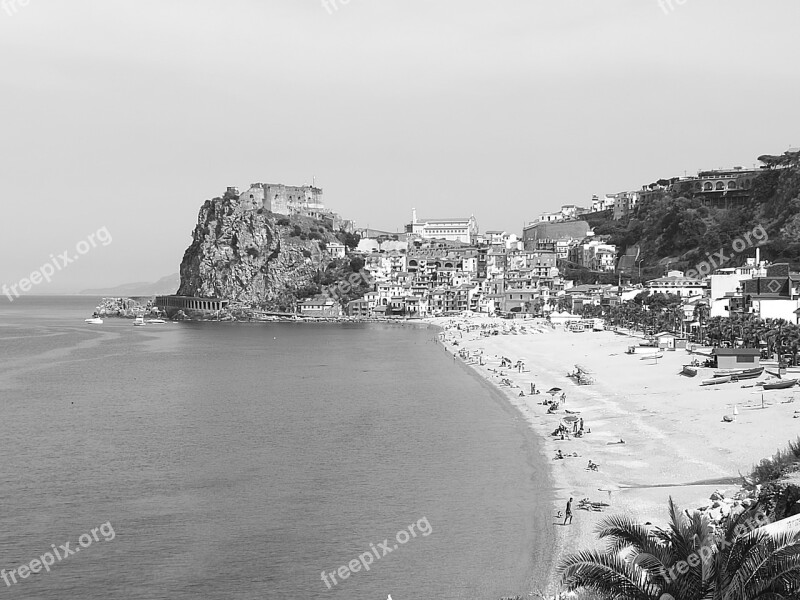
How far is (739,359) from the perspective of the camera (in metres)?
44.5

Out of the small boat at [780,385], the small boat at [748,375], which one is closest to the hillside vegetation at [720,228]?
the small boat at [748,375]

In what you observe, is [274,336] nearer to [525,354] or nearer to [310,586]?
[525,354]

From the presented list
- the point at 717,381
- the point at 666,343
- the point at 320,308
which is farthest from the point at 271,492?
the point at 320,308

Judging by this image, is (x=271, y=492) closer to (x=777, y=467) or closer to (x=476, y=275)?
(x=777, y=467)

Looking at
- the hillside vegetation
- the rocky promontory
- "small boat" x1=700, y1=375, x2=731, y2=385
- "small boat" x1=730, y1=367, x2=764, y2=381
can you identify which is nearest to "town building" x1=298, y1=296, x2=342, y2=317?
the rocky promontory

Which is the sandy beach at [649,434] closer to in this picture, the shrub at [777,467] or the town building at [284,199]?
the shrub at [777,467]

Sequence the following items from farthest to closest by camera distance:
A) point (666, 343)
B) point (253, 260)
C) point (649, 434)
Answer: point (253, 260), point (666, 343), point (649, 434)

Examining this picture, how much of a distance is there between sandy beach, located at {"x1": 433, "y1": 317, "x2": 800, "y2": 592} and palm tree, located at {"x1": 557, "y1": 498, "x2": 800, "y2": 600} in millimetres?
10274

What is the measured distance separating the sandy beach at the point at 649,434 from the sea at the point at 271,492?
4.22 feet

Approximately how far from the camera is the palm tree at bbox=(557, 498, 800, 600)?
9562 mm

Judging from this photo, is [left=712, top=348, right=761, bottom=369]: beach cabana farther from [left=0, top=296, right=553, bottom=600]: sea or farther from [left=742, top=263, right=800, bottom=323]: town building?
[left=742, top=263, right=800, bottom=323]: town building

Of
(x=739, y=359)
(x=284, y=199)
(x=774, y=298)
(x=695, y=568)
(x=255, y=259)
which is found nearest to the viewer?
(x=695, y=568)

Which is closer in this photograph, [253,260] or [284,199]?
[253,260]

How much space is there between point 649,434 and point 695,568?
23993 millimetres
